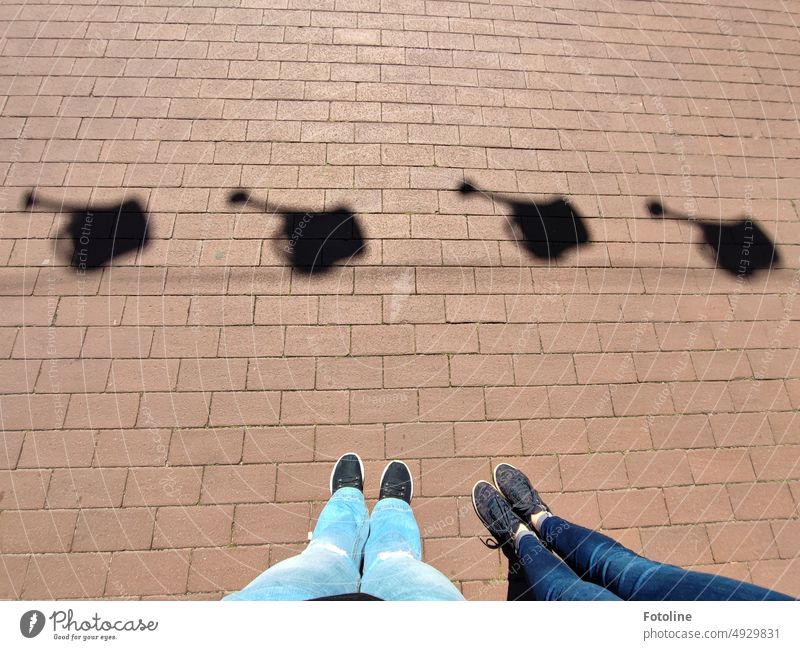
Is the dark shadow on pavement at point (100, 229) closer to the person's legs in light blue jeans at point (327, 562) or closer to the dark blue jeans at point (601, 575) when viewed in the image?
the person's legs in light blue jeans at point (327, 562)

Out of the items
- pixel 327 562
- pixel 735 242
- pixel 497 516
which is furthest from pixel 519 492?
pixel 735 242

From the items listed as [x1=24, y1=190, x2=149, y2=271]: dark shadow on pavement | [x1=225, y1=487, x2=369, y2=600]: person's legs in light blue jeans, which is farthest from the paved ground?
[x1=225, y1=487, x2=369, y2=600]: person's legs in light blue jeans

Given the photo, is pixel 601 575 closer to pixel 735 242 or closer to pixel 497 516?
pixel 497 516

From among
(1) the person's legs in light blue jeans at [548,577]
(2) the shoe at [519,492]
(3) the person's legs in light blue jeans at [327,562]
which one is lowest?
(1) the person's legs in light blue jeans at [548,577]

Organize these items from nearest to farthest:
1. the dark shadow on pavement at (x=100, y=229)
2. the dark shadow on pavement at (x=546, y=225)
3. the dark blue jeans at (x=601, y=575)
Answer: the dark blue jeans at (x=601, y=575) → the dark shadow on pavement at (x=100, y=229) → the dark shadow on pavement at (x=546, y=225)

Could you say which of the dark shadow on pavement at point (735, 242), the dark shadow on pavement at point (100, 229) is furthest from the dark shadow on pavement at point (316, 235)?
the dark shadow on pavement at point (735, 242)

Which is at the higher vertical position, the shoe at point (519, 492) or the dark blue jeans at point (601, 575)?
the shoe at point (519, 492)

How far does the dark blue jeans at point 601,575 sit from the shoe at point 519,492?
0.32ft

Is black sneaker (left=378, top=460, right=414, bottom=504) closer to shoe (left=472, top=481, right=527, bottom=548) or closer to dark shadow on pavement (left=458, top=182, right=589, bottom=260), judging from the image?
shoe (left=472, top=481, right=527, bottom=548)

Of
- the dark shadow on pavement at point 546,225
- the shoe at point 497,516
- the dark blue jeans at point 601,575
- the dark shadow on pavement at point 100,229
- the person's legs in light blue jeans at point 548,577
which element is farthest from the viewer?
the dark shadow on pavement at point 546,225

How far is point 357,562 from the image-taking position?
2514 mm

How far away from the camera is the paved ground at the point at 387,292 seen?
2.71 m

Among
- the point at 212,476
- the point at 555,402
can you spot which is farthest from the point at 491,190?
the point at 212,476

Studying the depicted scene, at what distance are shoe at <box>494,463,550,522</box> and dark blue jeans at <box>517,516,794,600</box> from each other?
10 cm
